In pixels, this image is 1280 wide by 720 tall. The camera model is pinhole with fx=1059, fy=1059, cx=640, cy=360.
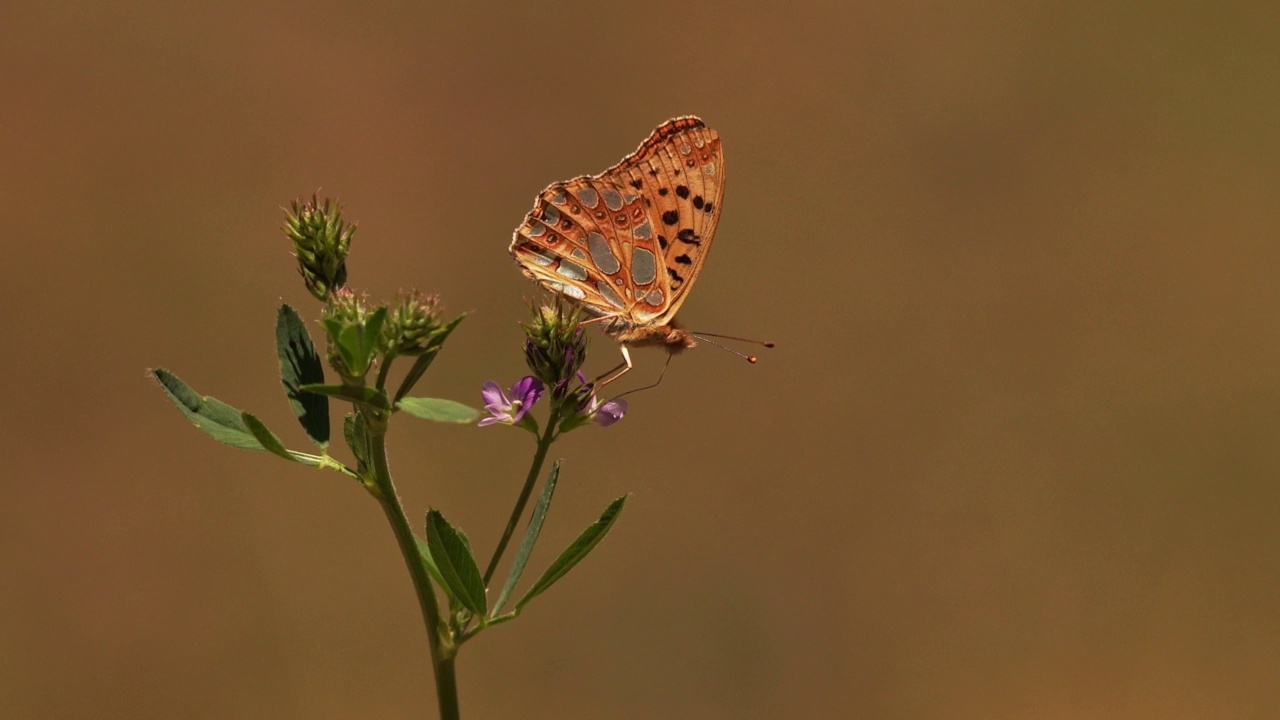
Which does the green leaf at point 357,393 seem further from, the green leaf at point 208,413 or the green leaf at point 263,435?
the green leaf at point 208,413

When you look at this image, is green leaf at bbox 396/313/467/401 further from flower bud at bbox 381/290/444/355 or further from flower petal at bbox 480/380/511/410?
flower petal at bbox 480/380/511/410

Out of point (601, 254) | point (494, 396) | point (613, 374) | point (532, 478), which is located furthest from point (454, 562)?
point (601, 254)

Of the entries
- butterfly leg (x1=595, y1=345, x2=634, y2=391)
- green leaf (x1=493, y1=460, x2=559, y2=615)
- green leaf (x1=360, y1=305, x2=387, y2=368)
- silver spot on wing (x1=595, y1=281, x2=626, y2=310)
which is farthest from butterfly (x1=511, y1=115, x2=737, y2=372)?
green leaf (x1=360, y1=305, x2=387, y2=368)

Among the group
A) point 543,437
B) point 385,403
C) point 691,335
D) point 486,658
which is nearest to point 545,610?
point 486,658

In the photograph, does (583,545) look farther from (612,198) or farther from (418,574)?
(612,198)

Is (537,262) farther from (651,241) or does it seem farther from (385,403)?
(385,403)
